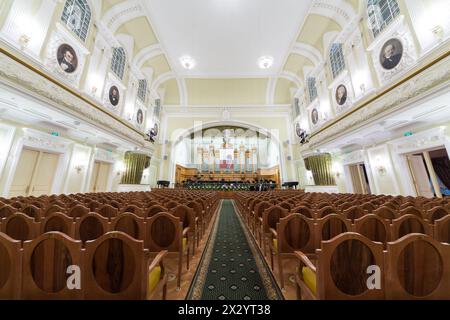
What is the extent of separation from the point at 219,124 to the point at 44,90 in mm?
10633

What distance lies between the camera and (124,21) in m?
7.93

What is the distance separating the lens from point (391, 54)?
5.26m

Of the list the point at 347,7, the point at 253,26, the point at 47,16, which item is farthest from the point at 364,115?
the point at 47,16

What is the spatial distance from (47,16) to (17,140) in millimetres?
3890

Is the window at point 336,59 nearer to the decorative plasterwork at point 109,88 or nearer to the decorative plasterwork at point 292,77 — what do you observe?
the decorative plasterwork at point 292,77

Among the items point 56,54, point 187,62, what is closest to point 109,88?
point 56,54

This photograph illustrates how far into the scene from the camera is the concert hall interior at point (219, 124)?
986mm

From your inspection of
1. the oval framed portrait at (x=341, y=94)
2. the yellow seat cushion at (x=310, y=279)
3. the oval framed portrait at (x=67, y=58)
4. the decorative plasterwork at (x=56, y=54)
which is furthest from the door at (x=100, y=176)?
the oval framed portrait at (x=341, y=94)

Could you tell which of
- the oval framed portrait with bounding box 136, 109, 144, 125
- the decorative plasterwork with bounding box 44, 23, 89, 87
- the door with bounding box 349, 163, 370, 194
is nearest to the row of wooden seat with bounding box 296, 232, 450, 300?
the decorative plasterwork with bounding box 44, 23, 89, 87

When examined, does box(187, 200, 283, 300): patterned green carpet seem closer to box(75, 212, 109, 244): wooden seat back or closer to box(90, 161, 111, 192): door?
box(75, 212, 109, 244): wooden seat back

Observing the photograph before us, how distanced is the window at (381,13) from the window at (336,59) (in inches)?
63.9

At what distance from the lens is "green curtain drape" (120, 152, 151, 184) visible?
32.1 feet

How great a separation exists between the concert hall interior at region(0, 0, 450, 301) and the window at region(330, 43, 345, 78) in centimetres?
9

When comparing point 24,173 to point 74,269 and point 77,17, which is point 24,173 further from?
point 74,269
